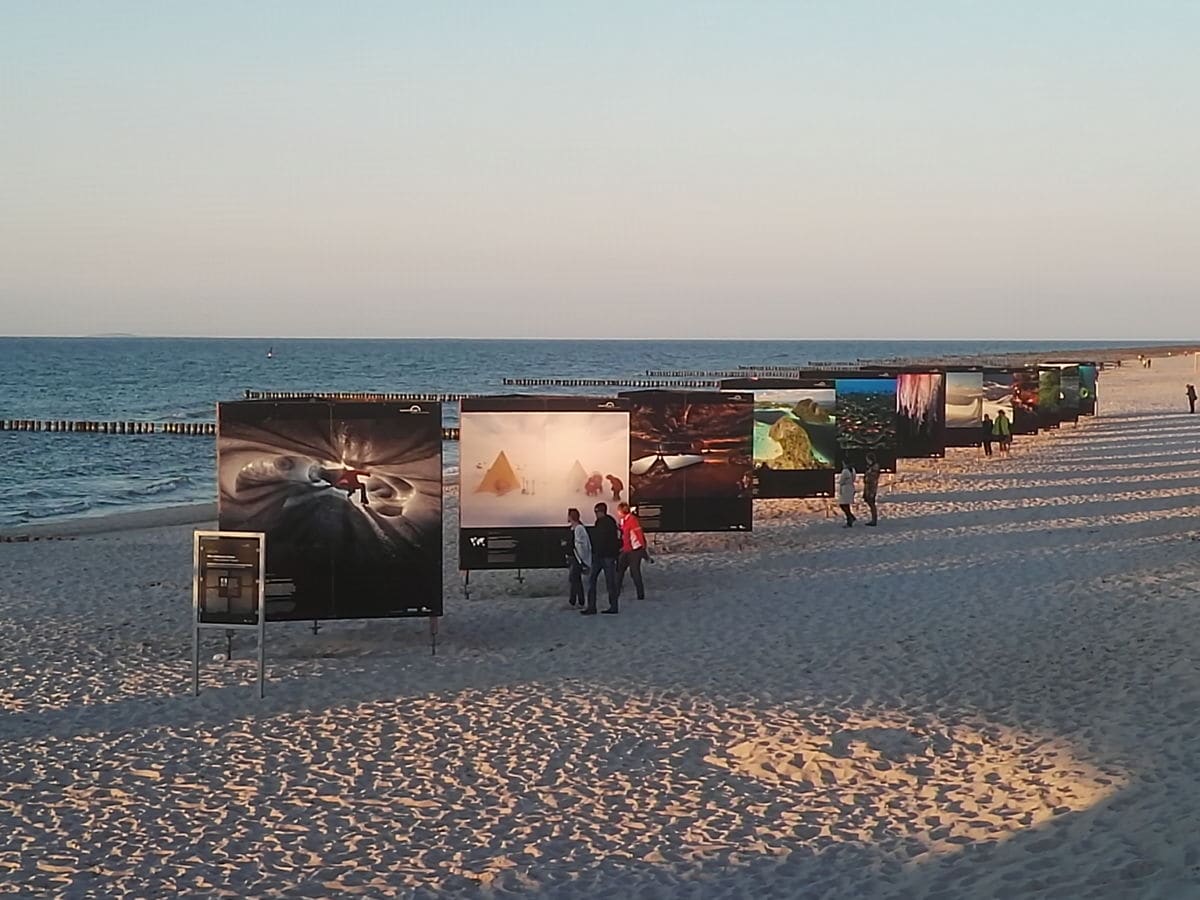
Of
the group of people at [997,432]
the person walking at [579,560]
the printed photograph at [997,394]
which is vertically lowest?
the person walking at [579,560]

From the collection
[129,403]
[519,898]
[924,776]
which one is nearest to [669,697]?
[924,776]

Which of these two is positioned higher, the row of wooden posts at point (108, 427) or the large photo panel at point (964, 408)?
the large photo panel at point (964, 408)

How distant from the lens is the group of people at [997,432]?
116 feet

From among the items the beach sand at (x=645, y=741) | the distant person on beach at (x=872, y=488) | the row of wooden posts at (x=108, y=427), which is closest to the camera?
the beach sand at (x=645, y=741)

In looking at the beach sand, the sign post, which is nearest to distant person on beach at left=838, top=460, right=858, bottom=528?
the beach sand

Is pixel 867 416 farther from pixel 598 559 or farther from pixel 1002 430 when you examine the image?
pixel 598 559

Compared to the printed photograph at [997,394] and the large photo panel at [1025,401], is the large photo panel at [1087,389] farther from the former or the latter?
the printed photograph at [997,394]

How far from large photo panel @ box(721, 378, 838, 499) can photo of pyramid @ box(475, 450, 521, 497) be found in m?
7.34

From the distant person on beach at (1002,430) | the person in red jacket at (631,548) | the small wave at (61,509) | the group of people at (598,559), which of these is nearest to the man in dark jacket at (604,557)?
the group of people at (598,559)

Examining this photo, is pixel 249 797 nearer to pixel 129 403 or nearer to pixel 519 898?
pixel 519 898

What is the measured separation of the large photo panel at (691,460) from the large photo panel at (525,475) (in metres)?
2.19

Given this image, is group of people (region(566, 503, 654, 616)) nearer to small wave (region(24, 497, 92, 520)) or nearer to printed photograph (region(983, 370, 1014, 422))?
printed photograph (region(983, 370, 1014, 422))

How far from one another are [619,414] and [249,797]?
938 cm

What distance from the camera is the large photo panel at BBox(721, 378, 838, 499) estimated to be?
2388 centimetres
